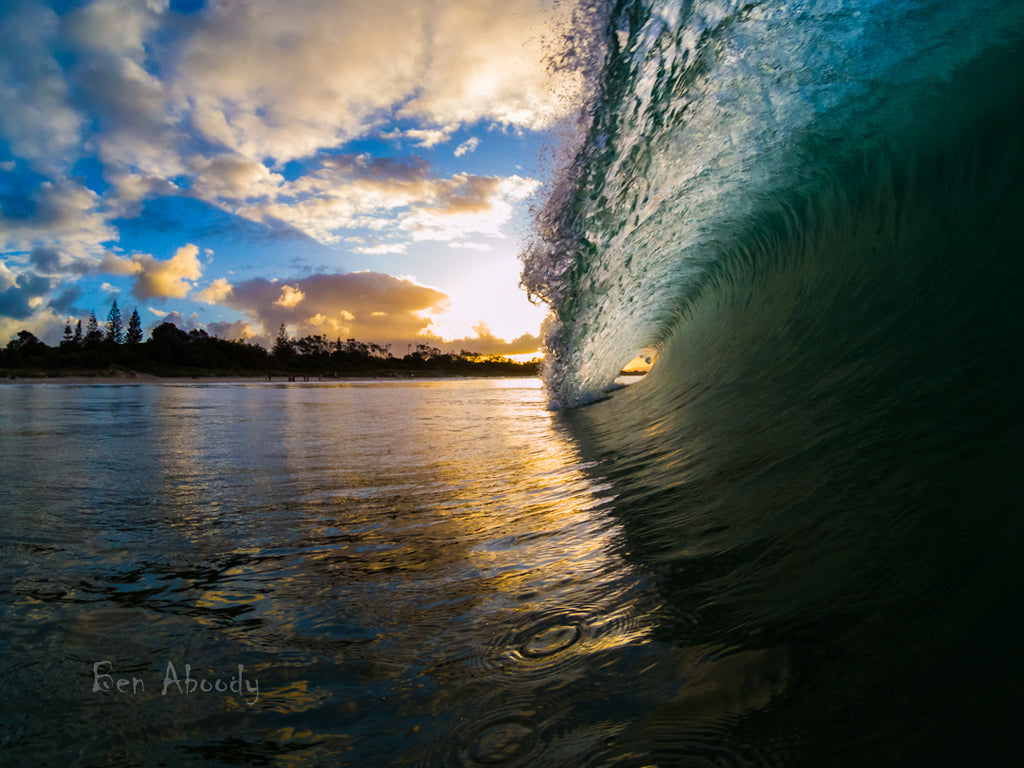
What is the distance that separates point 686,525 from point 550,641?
1408 millimetres

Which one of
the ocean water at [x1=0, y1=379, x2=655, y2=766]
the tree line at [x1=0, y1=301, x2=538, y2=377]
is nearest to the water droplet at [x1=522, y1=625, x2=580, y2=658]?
the ocean water at [x1=0, y1=379, x2=655, y2=766]

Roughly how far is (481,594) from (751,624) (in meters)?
1.21

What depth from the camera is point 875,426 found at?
10.3ft

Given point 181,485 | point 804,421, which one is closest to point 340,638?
point 804,421

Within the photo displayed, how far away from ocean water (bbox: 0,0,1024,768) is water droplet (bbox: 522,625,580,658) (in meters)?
0.02

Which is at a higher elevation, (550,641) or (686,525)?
(686,525)

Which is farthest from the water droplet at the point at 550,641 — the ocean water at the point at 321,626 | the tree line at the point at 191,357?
the tree line at the point at 191,357

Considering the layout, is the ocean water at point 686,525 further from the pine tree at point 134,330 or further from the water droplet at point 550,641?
the pine tree at point 134,330

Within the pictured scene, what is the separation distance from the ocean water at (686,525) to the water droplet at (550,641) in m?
0.02

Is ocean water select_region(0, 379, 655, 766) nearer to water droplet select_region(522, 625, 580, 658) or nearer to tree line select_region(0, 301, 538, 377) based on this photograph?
water droplet select_region(522, 625, 580, 658)

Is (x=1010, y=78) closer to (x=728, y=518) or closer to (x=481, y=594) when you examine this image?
(x=728, y=518)

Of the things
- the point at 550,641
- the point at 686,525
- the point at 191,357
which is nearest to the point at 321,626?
the point at 550,641

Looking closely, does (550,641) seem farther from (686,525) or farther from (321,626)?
(686,525)

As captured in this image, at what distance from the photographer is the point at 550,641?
2.05 meters
